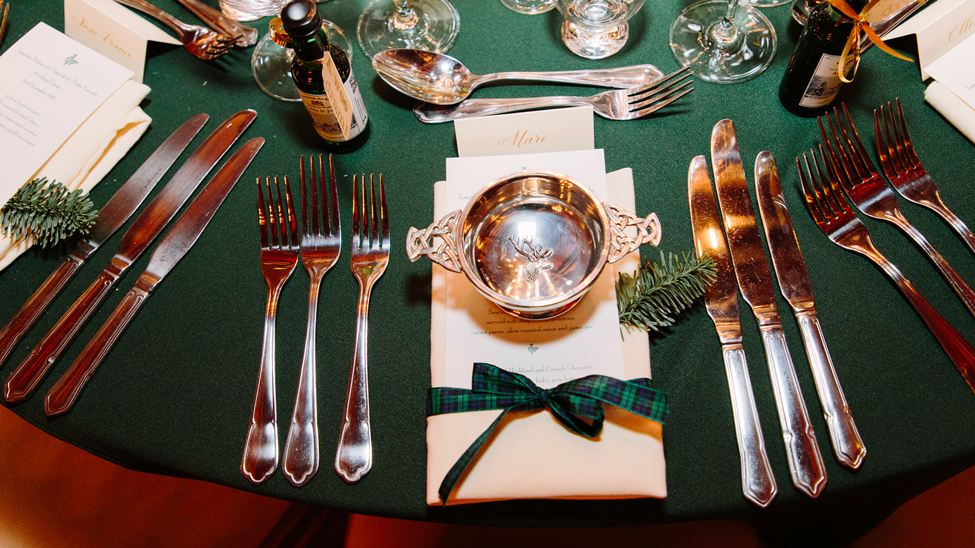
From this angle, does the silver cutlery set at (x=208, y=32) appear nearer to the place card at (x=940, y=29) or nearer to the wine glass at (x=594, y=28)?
the wine glass at (x=594, y=28)

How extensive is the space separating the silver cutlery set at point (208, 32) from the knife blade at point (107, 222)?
0.16 m

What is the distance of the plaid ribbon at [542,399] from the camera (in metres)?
0.64

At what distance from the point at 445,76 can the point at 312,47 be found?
28 centimetres

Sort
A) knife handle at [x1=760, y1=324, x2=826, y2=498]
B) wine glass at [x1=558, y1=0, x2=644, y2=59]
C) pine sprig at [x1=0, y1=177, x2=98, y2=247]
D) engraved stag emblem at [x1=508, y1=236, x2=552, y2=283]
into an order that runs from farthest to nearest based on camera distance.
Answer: wine glass at [x1=558, y1=0, x2=644, y2=59] → pine sprig at [x1=0, y1=177, x2=98, y2=247] → engraved stag emblem at [x1=508, y1=236, x2=552, y2=283] → knife handle at [x1=760, y1=324, x2=826, y2=498]

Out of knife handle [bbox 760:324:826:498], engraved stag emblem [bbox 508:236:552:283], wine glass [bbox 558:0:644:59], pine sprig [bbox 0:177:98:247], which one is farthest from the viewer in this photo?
wine glass [bbox 558:0:644:59]

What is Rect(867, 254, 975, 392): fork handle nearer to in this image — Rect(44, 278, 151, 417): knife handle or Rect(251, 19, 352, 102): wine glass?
Rect(251, 19, 352, 102): wine glass

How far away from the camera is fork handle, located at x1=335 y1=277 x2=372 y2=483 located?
0.69 m

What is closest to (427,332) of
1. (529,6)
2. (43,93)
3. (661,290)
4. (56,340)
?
(661,290)

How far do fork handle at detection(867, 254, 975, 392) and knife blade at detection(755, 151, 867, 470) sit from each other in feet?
0.40

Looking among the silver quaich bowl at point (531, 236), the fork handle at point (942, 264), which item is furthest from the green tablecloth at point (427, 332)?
the silver quaich bowl at point (531, 236)

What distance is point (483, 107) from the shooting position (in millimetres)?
939

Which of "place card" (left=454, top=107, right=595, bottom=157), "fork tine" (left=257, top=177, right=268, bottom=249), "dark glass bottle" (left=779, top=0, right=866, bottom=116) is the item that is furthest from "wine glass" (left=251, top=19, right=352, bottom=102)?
"dark glass bottle" (left=779, top=0, right=866, bottom=116)

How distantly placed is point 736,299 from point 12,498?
1235 millimetres

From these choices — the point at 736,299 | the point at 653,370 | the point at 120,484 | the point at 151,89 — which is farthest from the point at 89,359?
the point at 736,299
